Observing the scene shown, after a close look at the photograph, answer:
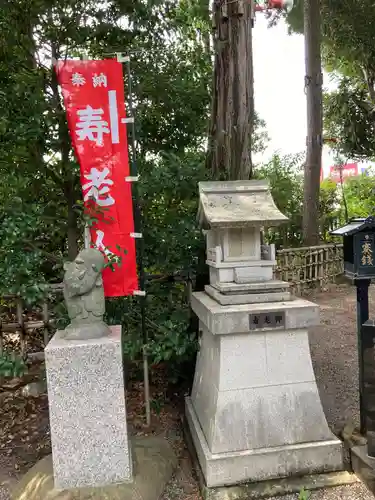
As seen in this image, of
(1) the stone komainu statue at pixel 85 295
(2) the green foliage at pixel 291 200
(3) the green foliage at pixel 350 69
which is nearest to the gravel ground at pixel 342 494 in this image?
(1) the stone komainu statue at pixel 85 295

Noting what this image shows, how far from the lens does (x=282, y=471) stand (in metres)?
3.46

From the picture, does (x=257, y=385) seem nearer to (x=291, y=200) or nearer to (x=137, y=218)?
(x=137, y=218)

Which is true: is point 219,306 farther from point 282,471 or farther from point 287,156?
point 287,156

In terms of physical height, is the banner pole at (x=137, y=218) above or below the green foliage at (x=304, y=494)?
above

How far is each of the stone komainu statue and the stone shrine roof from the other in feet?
3.67

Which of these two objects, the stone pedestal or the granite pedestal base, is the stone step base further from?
the stone pedestal

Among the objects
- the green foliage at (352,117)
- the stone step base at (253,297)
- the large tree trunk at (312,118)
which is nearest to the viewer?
the stone step base at (253,297)

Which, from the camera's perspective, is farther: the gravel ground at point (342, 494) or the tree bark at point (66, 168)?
the tree bark at point (66, 168)

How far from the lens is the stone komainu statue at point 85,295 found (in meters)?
3.43

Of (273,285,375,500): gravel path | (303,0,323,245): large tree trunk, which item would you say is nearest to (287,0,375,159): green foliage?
(303,0,323,245): large tree trunk

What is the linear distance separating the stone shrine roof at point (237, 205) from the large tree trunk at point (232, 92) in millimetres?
958

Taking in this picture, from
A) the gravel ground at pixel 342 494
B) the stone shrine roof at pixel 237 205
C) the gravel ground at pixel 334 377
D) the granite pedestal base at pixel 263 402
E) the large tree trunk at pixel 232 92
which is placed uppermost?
the large tree trunk at pixel 232 92

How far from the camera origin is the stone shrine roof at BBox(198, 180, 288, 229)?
367cm

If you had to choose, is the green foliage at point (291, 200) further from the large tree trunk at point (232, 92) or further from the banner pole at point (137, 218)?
the banner pole at point (137, 218)
